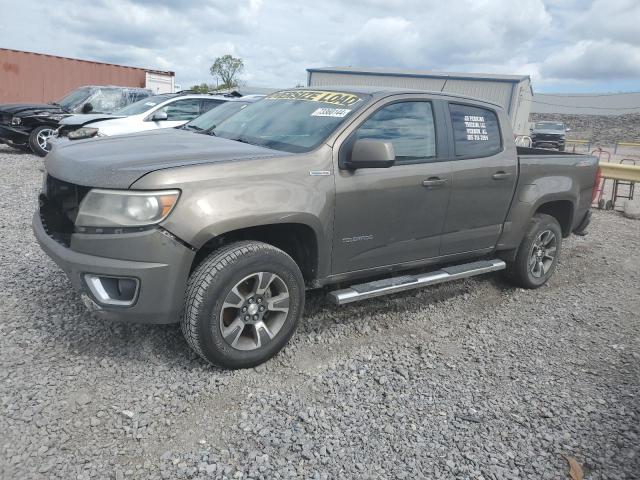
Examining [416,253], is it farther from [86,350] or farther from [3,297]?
[3,297]

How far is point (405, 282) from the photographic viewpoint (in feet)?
12.4

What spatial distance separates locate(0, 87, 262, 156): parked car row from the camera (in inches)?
344

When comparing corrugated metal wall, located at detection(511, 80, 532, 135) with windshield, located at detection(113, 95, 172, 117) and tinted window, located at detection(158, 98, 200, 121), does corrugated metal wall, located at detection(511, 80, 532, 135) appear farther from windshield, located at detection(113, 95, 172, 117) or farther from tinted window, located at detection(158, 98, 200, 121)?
windshield, located at detection(113, 95, 172, 117)

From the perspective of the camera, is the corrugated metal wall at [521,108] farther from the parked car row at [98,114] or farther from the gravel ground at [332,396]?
the gravel ground at [332,396]

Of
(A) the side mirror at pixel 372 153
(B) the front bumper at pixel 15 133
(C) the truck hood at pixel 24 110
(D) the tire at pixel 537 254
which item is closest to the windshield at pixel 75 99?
(C) the truck hood at pixel 24 110

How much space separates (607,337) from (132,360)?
3.69 meters

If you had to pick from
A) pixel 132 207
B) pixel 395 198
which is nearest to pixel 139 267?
pixel 132 207

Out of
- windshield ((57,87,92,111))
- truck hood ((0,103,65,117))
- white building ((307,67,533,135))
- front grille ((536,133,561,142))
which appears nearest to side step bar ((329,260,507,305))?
truck hood ((0,103,65,117))

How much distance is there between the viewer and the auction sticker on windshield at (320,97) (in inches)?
147

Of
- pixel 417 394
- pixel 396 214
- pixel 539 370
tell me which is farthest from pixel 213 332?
pixel 539 370

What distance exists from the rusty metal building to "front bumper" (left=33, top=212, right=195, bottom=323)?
20713 millimetres

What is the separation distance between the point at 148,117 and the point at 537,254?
6951 millimetres

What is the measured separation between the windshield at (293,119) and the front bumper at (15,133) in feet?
28.6

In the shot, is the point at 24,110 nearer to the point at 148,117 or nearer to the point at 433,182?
the point at 148,117
